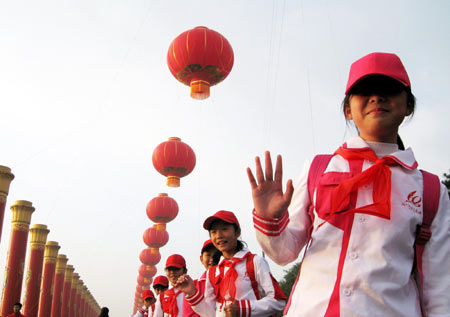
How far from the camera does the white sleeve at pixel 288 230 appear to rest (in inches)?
61.7

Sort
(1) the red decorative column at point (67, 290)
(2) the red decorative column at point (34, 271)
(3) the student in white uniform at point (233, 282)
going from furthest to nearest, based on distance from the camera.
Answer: (1) the red decorative column at point (67, 290) → (2) the red decorative column at point (34, 271) → (3) the student in white uniform at point (233, 282)

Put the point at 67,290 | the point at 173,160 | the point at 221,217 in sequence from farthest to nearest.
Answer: the point at 67,290
the point at 173,160
the point at 221,217

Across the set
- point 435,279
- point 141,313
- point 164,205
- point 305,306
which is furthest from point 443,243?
point 164,205

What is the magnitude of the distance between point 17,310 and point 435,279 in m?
10.4

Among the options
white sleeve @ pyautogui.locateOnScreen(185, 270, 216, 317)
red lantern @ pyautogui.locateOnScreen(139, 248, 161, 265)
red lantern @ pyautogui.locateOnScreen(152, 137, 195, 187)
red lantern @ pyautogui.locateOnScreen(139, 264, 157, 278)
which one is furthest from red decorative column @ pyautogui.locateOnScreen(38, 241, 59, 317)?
white sleeve @ pyautogui.locateOnScreen(185, 270, 216, 317)

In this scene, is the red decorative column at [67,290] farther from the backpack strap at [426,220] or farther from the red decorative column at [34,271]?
the backpack strap at [426,220]

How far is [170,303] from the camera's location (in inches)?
232

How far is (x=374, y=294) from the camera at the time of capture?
1.39 metres

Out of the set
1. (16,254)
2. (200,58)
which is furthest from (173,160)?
(16,254)

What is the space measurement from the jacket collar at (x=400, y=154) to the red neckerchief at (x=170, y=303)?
445cm

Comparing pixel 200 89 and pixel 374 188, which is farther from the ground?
pixel 200 89

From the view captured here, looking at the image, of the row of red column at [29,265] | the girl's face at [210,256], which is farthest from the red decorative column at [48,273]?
the girl's face at [210,256]

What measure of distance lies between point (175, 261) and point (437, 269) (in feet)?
14.9

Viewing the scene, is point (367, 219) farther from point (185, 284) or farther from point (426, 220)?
point (185, 284)
